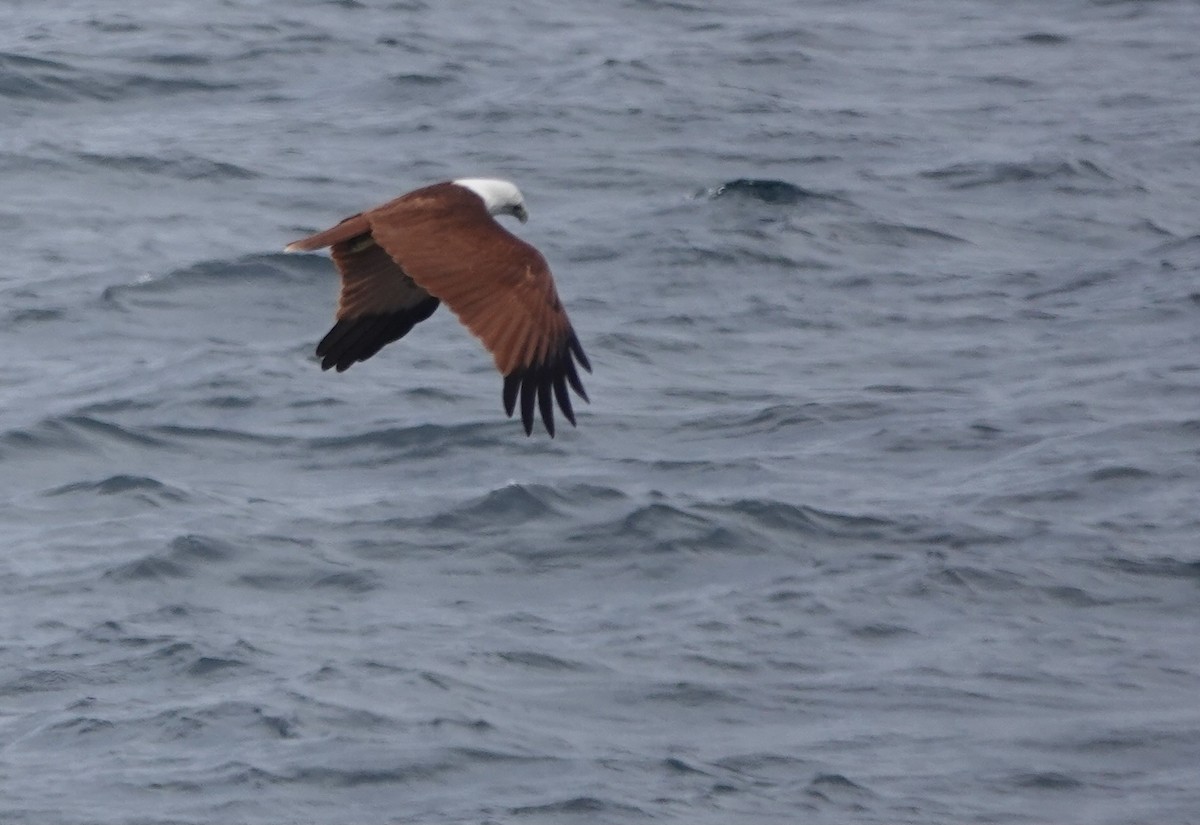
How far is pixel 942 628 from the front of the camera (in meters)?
10.4

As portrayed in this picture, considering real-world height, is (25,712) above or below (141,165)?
below

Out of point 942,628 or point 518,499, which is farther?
point 518,499

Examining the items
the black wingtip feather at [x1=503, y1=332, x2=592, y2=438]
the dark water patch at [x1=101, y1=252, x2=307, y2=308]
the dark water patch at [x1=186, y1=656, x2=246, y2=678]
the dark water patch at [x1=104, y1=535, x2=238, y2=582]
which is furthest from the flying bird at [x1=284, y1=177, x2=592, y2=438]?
the dark water patch at [x1=101, y1=252, x2=307, y2=308]

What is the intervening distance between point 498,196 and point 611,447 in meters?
3.64

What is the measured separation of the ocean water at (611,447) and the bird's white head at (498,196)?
2142 millimetres

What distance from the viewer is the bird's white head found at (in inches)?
323

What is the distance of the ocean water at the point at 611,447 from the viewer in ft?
30.8

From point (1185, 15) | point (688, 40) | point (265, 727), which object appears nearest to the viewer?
point (265, 727)

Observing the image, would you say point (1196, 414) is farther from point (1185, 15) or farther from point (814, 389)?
point (1185, 15)

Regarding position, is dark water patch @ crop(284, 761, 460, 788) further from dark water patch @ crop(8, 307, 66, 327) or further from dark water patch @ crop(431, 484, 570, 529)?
dark water patch @ crop(8, 307, 66, 327)

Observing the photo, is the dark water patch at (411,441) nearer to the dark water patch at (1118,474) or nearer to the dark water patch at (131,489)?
the dark water patch at (131,489)

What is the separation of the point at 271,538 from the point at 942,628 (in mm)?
2997

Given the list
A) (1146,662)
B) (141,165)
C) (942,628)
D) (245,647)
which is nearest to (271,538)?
(245,647)

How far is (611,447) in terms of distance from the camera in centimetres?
1187
